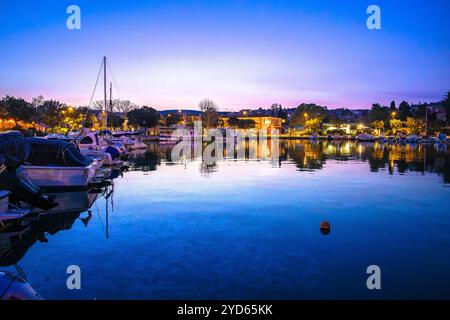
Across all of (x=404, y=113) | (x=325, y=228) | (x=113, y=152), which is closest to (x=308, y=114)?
(x=404, y=113)

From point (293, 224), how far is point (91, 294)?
6.70 m

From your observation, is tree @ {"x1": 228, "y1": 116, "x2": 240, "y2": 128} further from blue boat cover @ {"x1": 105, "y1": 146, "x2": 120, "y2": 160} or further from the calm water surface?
the calm water surface

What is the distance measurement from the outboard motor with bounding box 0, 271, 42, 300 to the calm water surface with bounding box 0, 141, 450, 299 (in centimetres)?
170

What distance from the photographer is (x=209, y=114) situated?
111375 mm

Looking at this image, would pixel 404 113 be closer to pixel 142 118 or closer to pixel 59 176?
pixel 142 118

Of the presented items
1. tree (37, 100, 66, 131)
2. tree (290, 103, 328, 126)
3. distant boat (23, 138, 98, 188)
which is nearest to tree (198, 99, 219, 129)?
tree (290, 103, 328, 126)

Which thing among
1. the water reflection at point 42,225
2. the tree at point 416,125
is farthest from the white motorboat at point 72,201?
the tree at point 416,125

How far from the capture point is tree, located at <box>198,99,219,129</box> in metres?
111

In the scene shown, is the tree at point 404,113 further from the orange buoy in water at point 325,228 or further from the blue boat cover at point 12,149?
the blue boat cover at point 12,149

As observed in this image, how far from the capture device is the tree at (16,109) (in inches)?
2409

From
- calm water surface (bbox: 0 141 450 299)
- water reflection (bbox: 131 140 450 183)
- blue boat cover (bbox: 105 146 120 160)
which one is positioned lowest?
calm water surface (bbox: 0 141 450 299)

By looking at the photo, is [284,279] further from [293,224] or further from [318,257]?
[293,224]
